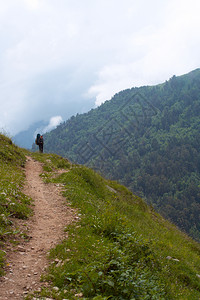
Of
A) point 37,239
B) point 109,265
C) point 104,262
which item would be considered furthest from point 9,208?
point 109,265

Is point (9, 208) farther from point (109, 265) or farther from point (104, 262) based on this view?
point (109, 265)

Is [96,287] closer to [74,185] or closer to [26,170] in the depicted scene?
[74,185]

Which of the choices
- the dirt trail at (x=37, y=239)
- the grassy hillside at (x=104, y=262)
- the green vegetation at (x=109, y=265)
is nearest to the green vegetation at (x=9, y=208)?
the grassy hillside at (x=104, y=262)

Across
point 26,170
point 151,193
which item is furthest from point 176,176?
point 26,170

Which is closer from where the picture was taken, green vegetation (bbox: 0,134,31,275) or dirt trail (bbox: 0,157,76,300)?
dirt trail (bbox: 0,157,76,300)

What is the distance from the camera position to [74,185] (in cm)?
1338

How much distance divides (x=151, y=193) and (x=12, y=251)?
167294 millimetres

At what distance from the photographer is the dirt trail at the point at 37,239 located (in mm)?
4754

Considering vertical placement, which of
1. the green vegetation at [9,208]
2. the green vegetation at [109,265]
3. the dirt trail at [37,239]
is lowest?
the green vegetation at [109,265]

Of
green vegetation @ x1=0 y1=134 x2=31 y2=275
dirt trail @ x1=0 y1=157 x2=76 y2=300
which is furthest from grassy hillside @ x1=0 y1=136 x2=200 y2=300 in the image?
dirt trail @ x1=0 y1=157 x2=76 y2=300

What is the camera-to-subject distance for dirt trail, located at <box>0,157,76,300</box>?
4.75m

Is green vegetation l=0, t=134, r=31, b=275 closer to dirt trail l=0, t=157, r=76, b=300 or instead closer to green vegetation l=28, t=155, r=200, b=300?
dirt trail l=0, t=157, r=76, b=300

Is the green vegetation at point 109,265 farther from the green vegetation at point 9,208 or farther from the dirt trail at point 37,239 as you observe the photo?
the green vegetation at point 9,208

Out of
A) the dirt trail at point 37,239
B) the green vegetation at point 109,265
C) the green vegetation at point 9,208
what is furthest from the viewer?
the green vegetation at point 9,208
